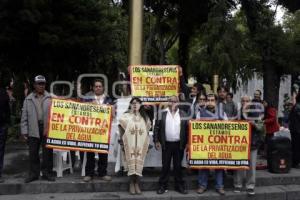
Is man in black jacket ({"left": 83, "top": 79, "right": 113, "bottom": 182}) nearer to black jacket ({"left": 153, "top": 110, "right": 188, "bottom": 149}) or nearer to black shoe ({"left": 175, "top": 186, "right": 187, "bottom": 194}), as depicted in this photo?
black jacket ({"left": 153, "top": 110, "right": 188, "bottom": 149})

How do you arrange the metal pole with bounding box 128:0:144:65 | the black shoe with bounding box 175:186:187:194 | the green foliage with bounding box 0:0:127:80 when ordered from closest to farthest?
the black shoe with bounding box 175:186:187:194, the metal pole with bounding box 128:0:144:65, the green foliage with bounding box 0:0:127:80

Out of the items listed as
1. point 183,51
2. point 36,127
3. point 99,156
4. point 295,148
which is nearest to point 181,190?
point 99,156

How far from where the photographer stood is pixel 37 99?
373 inches

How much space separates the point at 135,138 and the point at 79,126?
116cm

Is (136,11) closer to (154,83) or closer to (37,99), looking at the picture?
(154,83)

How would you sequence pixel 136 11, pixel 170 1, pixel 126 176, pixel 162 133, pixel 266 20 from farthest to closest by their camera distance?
pixel 170 1 → pixel 266 20 → pixel 136 11 → pixel 126 176 → pixel 162 133

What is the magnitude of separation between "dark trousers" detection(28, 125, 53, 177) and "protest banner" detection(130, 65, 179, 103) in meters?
2.22

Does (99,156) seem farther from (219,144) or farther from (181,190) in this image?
(219,144)

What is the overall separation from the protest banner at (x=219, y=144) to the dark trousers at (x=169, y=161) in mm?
272

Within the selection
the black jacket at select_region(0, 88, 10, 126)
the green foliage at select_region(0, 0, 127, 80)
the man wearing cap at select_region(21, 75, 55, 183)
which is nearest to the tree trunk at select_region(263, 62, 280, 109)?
the green foliage at select_region(0, 0, 127, 80)

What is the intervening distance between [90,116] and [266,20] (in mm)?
8076

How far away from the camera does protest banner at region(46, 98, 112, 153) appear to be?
9.47 m

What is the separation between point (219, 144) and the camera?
31.6 ft

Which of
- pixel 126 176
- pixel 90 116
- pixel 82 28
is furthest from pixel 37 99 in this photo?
pixel 82 28
